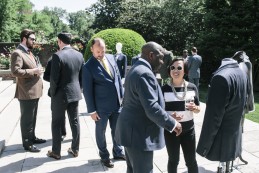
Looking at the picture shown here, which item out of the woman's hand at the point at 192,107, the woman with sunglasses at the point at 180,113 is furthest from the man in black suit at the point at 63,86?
the woman's hand at the point at 192,107

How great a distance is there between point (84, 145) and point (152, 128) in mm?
2930

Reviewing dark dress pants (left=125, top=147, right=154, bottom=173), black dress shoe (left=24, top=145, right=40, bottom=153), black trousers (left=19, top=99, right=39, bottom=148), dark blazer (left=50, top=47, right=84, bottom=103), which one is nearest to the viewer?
dark dress pants (left=125, top=147, right=154, bottom=173)

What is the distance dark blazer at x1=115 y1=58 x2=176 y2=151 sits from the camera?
8.54 ft

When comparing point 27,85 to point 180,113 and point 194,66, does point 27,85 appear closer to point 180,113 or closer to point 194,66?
point 180,113

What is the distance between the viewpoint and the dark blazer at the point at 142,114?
260 centimetres

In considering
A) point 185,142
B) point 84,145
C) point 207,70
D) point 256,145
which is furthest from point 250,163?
point 207,70

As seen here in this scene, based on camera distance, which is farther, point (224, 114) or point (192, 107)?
point (192, 107)

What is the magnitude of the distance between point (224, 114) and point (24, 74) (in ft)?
10.9

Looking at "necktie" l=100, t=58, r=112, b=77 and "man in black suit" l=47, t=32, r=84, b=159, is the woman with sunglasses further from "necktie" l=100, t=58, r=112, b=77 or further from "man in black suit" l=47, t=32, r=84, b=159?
"man in black suit" l=47, t=32, r=84, b=159

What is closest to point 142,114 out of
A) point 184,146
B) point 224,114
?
point 184,146

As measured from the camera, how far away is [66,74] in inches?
178

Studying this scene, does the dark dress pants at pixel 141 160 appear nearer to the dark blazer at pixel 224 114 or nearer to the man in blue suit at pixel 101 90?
the dark blazer at pixel 224 114

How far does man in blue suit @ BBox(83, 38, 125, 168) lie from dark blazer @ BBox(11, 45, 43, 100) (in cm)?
130

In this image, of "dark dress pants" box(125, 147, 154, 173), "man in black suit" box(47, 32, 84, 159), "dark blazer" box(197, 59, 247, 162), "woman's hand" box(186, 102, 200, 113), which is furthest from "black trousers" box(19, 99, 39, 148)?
"dark blazer" box(197, 59, 247, 162)
